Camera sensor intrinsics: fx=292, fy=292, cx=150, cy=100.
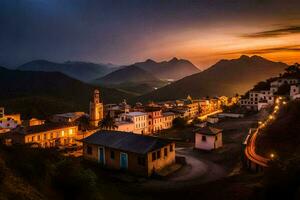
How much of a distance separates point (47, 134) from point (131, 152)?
108 ft

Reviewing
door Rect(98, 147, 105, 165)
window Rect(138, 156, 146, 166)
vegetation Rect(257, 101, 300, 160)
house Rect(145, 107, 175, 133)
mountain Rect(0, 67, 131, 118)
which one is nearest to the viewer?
vegetation Rect(257, 101, 300, 160)

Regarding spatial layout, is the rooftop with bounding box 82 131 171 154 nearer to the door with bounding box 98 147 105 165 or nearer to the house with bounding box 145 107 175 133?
the door with bounding box 98 147 105 165

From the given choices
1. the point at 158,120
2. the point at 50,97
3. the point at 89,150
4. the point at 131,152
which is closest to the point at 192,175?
the point at 131,152

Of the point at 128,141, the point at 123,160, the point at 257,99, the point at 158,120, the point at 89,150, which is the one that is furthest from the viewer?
the point at 257,99

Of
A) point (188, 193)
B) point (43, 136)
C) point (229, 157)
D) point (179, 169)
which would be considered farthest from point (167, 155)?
point (43, 136)

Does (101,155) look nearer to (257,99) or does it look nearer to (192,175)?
(192,175)

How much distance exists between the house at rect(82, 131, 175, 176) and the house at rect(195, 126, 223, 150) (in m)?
6.65

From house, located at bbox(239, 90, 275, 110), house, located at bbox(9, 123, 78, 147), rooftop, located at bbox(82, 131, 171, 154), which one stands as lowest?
house, located at bbox(9, 123, 78, 147)

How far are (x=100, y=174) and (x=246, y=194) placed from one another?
14.5 meters

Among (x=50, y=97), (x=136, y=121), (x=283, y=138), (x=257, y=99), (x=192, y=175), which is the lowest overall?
(x=192, y=175)

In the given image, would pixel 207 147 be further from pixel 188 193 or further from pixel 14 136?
pixel 14 136

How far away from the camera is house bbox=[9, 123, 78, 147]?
51438 mm

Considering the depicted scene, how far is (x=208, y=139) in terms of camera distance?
34906 mm

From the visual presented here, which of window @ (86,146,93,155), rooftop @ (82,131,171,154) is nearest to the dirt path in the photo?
rooftop @ (82,131,171,154)
